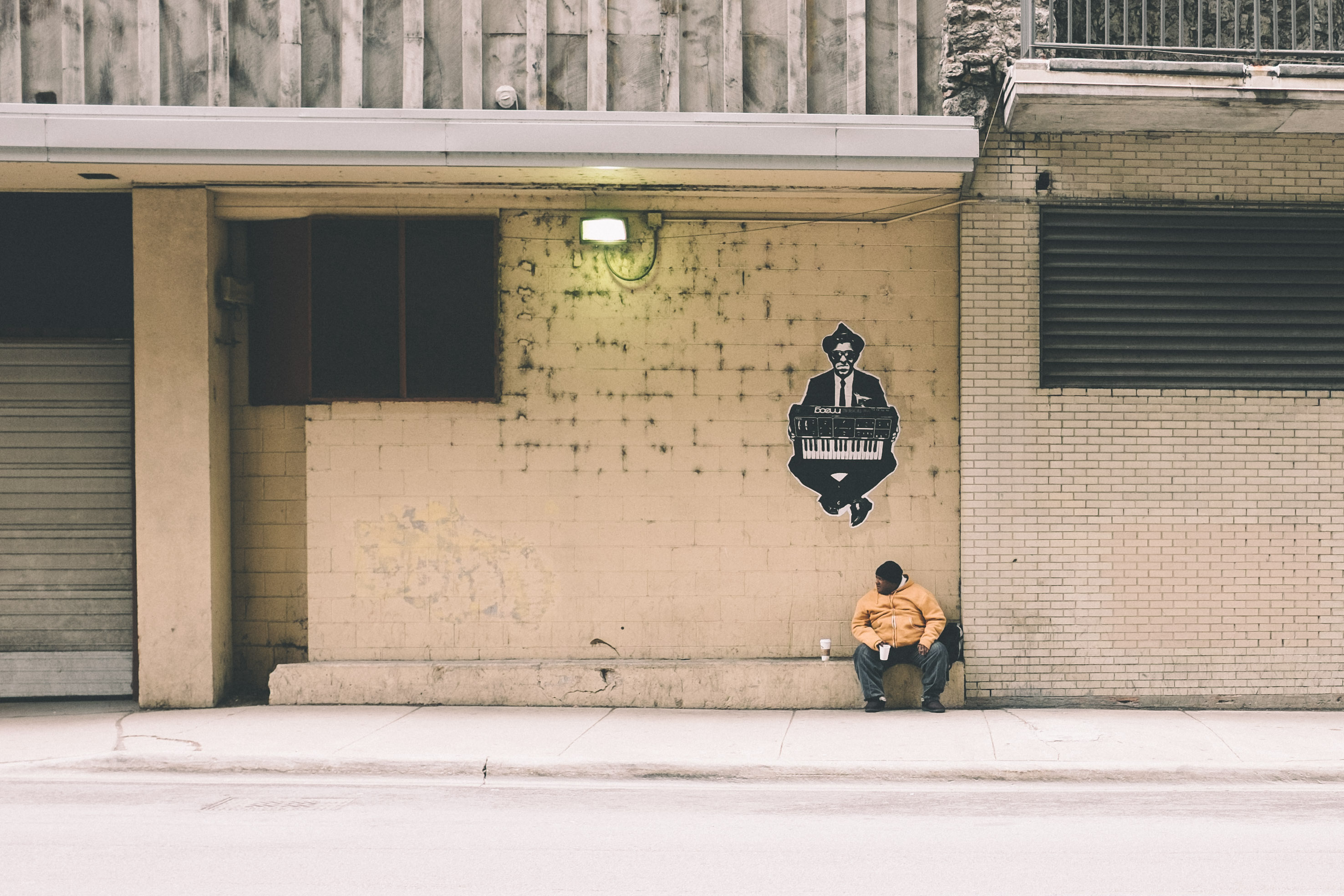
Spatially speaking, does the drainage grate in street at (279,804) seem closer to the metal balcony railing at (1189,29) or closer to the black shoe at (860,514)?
the black shoe at (860,514)

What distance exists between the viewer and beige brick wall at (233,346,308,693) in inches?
379

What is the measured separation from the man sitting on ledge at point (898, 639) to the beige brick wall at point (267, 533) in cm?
494

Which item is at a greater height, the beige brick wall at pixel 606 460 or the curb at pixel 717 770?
the beige brick wall at pixel 606 460

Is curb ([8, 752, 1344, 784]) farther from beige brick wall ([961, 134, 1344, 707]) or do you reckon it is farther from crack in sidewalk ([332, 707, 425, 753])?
beige brick wall ([961, 134, 1344, 707])

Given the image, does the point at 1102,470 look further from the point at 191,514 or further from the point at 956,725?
the point at 191,514

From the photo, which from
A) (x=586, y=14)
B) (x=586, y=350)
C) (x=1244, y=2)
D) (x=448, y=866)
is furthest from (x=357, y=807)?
(x=1244, y=2)

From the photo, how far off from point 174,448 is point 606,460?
365 cm

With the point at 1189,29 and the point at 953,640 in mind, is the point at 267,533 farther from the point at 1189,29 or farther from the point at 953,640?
the point at 1189,29

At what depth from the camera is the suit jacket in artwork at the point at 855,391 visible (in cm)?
942

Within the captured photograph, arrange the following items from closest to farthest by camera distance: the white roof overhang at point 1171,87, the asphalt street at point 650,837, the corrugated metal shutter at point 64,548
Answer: the asphalt street at point 650,837
the white roof overhang at point 1171,87
the corrugated metal shutter at point 64,548

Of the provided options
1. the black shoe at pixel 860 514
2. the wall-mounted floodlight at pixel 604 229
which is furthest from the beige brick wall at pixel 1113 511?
the wall-mounted floodlight at pixel 604 229

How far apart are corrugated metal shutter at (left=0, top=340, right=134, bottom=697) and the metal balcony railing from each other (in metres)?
8.44

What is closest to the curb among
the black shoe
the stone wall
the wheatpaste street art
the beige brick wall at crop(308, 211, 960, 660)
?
the beige brick wall at crop(308, 211, 960, 660)

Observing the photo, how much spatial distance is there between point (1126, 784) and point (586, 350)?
17.7 feet
